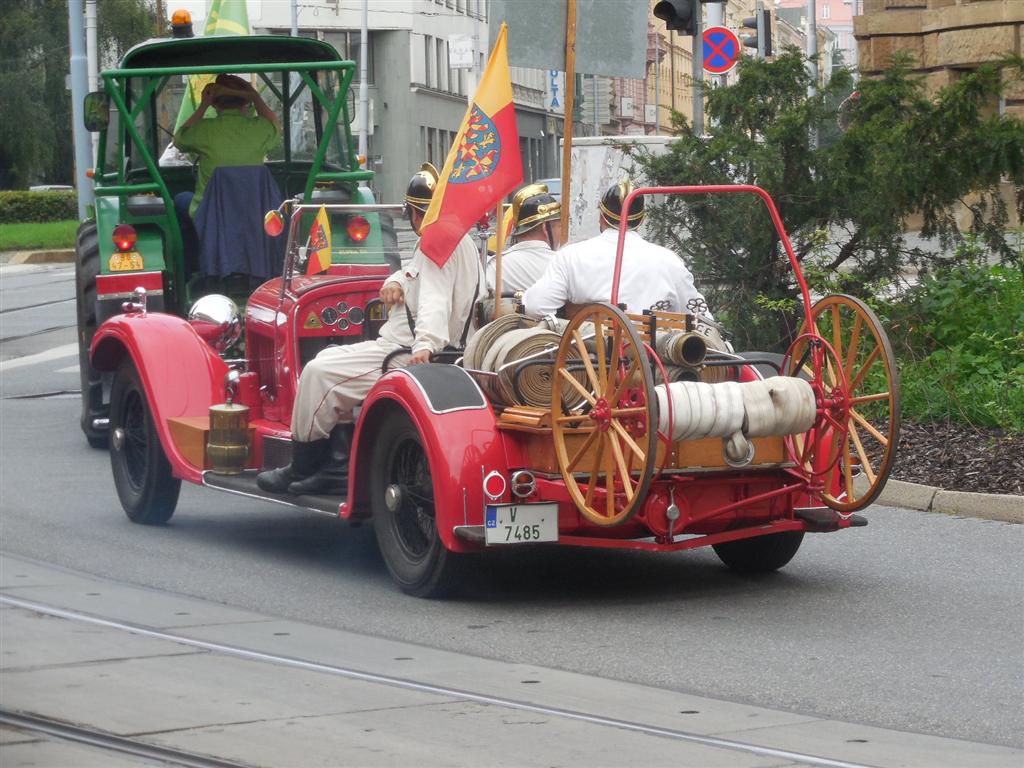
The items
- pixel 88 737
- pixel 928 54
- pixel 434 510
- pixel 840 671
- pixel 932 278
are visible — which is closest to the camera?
pixel 88 737

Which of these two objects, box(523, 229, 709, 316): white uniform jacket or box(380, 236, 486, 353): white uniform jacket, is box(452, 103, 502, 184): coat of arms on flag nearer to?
box(380, 236, 486, 353): white uniform jacket

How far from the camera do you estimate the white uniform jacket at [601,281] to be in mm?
8266

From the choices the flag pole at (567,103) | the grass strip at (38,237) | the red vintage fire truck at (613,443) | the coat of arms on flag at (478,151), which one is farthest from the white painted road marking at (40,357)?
the grass strip at (38,237)

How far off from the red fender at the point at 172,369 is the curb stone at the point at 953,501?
12.3 feet

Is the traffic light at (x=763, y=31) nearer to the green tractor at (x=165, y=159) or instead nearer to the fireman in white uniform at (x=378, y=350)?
the green tractor at (x=165, y=159)

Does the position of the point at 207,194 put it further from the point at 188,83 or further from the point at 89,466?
the point at 89,466

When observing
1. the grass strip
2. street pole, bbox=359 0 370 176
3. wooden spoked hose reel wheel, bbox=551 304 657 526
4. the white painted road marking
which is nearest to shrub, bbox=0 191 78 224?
the grass strip

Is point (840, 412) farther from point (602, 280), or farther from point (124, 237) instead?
point (124, 237)

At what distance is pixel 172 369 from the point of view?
33.5 ft

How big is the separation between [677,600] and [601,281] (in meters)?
1.41

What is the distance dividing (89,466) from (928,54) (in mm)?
23330

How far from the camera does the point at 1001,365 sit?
463 inches

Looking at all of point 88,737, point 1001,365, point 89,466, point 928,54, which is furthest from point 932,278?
point 928,54

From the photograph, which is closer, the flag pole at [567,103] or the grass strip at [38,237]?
the flag pole at [567,103]
